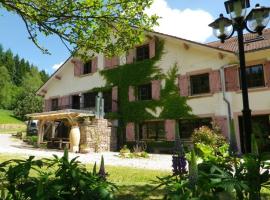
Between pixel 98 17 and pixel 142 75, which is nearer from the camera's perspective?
pixel 98 17

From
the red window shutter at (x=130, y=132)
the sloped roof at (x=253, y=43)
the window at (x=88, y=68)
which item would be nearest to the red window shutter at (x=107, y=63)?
the window at (x=88, y=68)

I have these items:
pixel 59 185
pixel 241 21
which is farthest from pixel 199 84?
pixel 59 185

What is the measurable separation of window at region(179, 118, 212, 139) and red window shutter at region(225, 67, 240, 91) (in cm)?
238

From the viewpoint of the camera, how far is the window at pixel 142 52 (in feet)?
74.0

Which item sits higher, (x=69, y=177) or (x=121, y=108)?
(x=121, y=108)

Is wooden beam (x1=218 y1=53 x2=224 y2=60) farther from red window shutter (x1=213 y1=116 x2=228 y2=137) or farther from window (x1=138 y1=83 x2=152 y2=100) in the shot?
window (x1=138 y1=83 x2=152 y2=100)

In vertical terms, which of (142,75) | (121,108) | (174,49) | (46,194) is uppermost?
(174,49)

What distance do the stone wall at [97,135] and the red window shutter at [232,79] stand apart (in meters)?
8.93

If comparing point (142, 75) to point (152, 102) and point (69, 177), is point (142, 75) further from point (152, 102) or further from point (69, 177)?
point (69, 177)

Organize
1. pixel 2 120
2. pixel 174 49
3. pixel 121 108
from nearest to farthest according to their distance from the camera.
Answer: pixel 174 49
pixel 121 108
pixel 2 120

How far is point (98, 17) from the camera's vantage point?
305 inches

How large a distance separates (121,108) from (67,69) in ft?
26.7

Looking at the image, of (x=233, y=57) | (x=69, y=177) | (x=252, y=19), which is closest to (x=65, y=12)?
(x=252, y=19)

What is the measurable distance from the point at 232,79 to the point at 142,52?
7.60 meters
